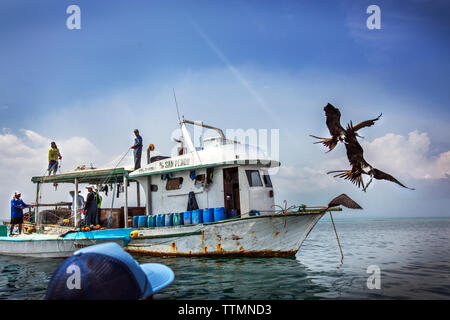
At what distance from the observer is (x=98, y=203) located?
14.1m

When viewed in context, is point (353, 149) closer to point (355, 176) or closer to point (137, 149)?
point (355, 176)

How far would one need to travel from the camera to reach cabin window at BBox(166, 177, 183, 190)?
41.8 ft

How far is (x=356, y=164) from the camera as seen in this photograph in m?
6.00

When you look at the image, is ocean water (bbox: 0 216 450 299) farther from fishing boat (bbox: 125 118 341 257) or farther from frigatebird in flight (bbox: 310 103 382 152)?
frigatebird in flight (bbox: 310 103 382 152)

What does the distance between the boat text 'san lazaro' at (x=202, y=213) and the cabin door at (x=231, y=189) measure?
0.04 metres

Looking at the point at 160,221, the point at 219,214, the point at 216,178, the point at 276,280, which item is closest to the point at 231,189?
the point at 216,178

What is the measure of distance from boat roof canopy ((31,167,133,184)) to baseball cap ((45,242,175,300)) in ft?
36.0

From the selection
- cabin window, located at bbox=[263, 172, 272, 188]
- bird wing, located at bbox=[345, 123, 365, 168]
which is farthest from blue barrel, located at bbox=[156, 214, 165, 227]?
bird wing, located at bbox=[345, 123, 365, 168]
